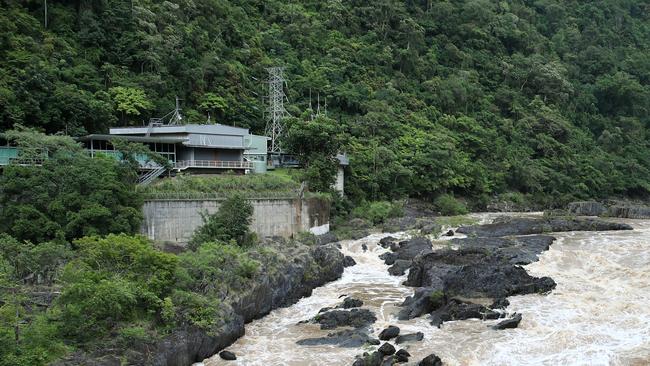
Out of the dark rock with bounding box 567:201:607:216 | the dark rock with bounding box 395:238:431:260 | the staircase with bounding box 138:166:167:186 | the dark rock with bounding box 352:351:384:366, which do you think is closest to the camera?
the dark rock with bounding box 352:351:384:366

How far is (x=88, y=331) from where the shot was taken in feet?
56.7

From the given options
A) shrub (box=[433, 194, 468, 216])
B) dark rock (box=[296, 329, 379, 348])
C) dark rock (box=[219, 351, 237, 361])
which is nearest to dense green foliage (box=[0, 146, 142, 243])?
dark rock (box=[219, 351, 237, 361])

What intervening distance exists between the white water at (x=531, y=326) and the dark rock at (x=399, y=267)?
1.57 feet

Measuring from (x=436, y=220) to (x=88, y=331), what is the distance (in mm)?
33446

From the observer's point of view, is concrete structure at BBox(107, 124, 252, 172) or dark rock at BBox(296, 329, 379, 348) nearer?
dark rock at BBox(296, 329, 379, 348)

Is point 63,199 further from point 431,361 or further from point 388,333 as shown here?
point 431,361

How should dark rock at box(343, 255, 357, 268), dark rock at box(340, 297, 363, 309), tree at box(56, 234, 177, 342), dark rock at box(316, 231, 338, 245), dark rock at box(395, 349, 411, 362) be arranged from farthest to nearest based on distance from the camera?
dark rock at box(316, 231, 338, 245), dark rock at box(343, 255, 357, 268), dark rock at box(340, 297, 363, 309), dark rock at box(395, 349, 411, 362), tree at box(56, 234, 177, 342)

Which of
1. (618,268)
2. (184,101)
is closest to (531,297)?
(618,268)

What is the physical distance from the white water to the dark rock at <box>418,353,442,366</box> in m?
0.46

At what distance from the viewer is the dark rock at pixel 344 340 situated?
802 inches

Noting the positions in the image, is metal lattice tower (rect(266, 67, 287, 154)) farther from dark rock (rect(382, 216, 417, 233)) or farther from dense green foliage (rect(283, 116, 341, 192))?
dark rock (rect(382, 216, 417, 233))

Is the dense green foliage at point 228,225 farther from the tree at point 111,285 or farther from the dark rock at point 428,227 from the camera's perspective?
the dark rock at point 428,227

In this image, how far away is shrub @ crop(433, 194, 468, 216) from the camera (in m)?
52.1

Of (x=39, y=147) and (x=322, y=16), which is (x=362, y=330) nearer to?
(x=39, y=147)
